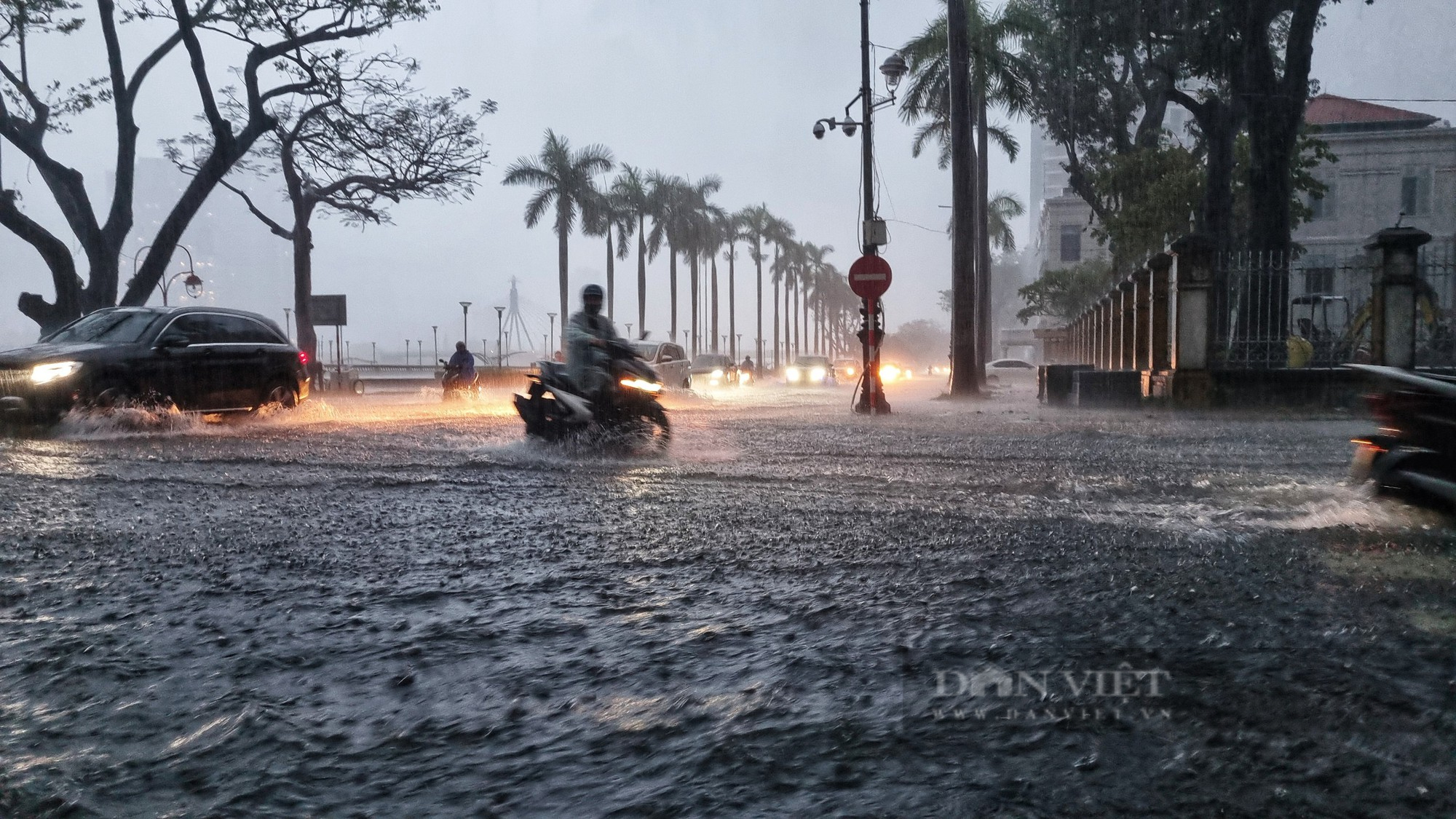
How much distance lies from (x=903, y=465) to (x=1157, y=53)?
84.2 ft

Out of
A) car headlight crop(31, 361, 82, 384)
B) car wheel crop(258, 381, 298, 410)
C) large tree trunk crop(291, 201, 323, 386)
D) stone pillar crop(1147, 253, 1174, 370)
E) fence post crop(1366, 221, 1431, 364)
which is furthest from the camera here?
large tree trunk crop(291, 201, 323, 386)

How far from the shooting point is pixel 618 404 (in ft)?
32.6

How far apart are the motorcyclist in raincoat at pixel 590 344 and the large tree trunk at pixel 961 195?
1639 cm

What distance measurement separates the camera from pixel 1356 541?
16.8 ft

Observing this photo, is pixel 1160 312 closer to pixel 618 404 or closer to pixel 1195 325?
pixel 1195 325

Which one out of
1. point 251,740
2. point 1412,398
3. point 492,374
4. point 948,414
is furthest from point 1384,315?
point 492,374

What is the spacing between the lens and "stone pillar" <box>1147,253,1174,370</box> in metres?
20.1

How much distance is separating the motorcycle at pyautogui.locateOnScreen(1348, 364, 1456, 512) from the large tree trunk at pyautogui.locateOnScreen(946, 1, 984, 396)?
19.5 m

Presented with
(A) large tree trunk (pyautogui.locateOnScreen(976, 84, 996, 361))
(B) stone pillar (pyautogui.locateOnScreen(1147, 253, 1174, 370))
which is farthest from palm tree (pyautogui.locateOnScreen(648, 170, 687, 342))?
(B) stone pillar (pyautogui.locateOnScreen(1147, 253, 1174, 370))

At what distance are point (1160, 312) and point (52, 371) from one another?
59.8 feet

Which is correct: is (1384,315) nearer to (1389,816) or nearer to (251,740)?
(1389,816)

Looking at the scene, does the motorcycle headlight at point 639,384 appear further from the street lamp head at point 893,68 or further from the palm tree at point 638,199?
the palm tree at point 638,199

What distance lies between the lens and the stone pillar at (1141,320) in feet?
73.5

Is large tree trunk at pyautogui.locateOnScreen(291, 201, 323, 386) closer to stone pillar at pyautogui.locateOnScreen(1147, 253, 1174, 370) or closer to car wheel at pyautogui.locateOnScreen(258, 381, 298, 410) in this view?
car wheel at pyautogui.locateOnScreen(258, 381, 298, 410)
